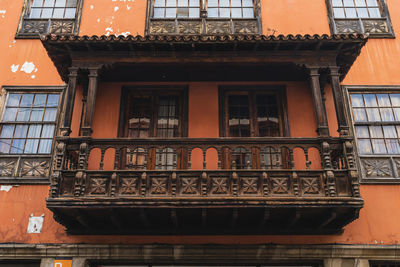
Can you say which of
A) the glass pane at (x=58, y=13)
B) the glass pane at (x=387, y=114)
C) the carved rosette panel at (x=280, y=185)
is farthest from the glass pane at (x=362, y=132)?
the glass pane at (x=58, y=13)

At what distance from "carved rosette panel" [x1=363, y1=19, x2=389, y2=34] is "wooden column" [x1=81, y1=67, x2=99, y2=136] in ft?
23.9

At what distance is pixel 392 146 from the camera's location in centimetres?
882

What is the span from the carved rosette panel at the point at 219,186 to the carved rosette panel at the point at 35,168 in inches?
159

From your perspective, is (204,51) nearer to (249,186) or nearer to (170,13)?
(249,186)

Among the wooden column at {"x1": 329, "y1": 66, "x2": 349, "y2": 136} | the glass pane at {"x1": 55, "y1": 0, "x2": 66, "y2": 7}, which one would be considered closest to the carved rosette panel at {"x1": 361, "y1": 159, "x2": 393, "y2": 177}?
the wooden column at {"x1": 329, "y1": 66, "x2": 349, "y2": 136}

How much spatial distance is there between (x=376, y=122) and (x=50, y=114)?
804cm

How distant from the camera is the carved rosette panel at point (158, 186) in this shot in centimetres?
699

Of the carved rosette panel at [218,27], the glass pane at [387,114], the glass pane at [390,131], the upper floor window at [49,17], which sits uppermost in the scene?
the upper floor window at [49,17]

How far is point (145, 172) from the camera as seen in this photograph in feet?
23.1

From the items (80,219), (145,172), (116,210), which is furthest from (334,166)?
(80,219)

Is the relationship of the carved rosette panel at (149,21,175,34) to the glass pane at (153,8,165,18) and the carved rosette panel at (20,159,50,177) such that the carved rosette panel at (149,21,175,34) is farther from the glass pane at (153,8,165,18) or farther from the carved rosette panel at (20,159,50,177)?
the carved rosette panel at (20,159,50,177)

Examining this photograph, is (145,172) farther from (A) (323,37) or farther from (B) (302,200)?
(A) (323,37)

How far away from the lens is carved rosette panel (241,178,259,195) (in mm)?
6984

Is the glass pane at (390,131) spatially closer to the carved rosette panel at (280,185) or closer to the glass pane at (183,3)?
the carved rosette panel at (280,185)
